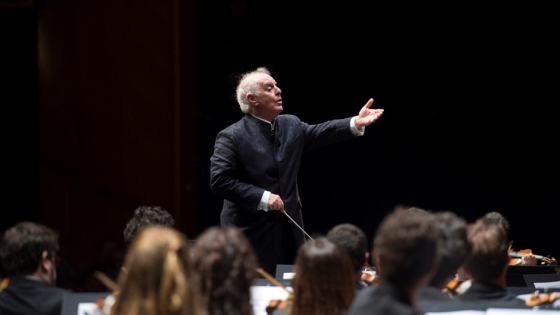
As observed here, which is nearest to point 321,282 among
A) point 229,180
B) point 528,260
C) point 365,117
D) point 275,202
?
point 275,202

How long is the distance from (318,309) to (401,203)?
3.75 meters

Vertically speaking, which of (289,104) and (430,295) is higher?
(289,104)

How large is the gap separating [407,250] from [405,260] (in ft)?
0.07

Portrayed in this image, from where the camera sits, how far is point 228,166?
3561 mm

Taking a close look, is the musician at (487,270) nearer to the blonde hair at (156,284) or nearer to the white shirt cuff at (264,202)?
the blonde hair at (156,284)

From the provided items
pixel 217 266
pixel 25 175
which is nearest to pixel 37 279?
pixel 217 266

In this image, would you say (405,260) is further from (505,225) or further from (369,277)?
(505,225)

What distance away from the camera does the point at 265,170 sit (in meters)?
3.60

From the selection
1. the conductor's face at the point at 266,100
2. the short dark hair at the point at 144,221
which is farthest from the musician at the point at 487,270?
the conductor's face at the point at 266,100

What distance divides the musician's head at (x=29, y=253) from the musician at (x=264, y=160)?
1.19 meters

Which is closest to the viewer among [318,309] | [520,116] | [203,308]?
[203,308]

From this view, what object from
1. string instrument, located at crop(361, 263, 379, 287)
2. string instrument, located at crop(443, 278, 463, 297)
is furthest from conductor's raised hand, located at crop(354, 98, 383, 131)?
string instrument, located at crop(443, 278, 463, 297)

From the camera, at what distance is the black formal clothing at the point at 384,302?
145cm

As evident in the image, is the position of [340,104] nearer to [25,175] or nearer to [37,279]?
[25,175]
